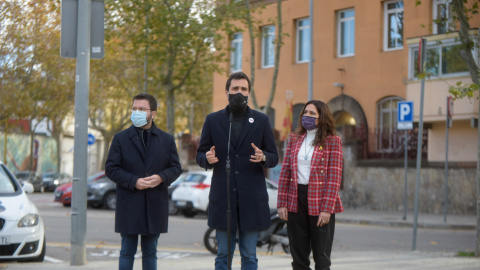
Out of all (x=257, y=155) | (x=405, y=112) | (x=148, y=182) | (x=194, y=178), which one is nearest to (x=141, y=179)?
(x=148, y=182)

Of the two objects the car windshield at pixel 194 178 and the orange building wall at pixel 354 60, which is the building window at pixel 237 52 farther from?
the car windshield at pixel 194 178

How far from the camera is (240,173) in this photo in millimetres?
6609

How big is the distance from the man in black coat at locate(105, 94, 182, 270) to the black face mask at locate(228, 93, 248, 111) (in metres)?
1.16

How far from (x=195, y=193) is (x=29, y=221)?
12611 millimetres

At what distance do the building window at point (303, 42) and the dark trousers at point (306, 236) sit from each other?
26885 millimetres

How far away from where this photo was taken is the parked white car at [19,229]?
10.3m

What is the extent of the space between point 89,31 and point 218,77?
2991 centimetres

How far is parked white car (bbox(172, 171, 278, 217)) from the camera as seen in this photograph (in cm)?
2300

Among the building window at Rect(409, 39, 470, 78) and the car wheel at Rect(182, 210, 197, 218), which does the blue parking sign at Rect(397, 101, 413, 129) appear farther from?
the car wheel at Rect(182, 210, 197, 218)

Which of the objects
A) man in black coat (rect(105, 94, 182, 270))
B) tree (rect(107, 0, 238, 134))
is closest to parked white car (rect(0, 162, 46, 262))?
man in black coat (rect(105, 94, 182, 270))

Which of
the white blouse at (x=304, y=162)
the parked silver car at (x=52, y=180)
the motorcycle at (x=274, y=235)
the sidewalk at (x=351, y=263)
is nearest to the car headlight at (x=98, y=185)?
the motorcycle at (x=274, y=235)

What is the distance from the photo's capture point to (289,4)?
113ft

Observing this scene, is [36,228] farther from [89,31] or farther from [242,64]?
[242,64]

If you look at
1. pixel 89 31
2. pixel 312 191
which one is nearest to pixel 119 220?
pixel 312 191
